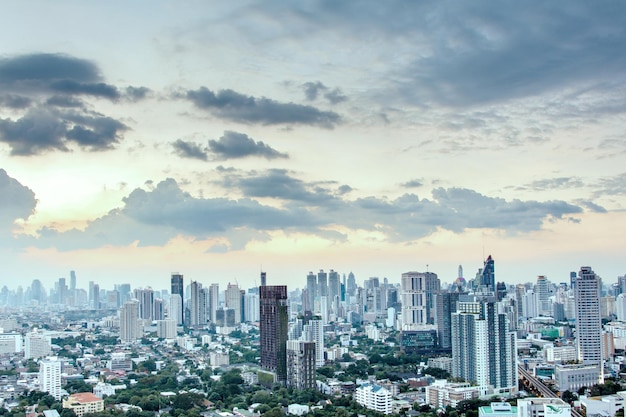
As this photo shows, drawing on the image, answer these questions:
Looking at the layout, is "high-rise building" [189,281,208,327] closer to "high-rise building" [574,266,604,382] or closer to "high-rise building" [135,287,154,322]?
"high-rise building" [135,287,154,322]

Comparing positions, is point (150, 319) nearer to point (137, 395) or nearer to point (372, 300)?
point (372, 300)

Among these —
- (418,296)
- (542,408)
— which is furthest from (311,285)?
(542,408)

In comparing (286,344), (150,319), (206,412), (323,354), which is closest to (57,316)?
(150,319)

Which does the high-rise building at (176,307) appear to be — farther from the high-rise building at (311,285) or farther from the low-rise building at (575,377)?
the low-rise building at (575,377)

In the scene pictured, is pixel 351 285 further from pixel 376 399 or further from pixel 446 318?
pixel 376 399

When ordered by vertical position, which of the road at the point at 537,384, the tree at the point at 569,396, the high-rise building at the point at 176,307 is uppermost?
the high-rise building at the point at 176,307

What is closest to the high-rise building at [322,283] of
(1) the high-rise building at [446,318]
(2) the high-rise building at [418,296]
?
(2) the high-rise building at [418,296]
